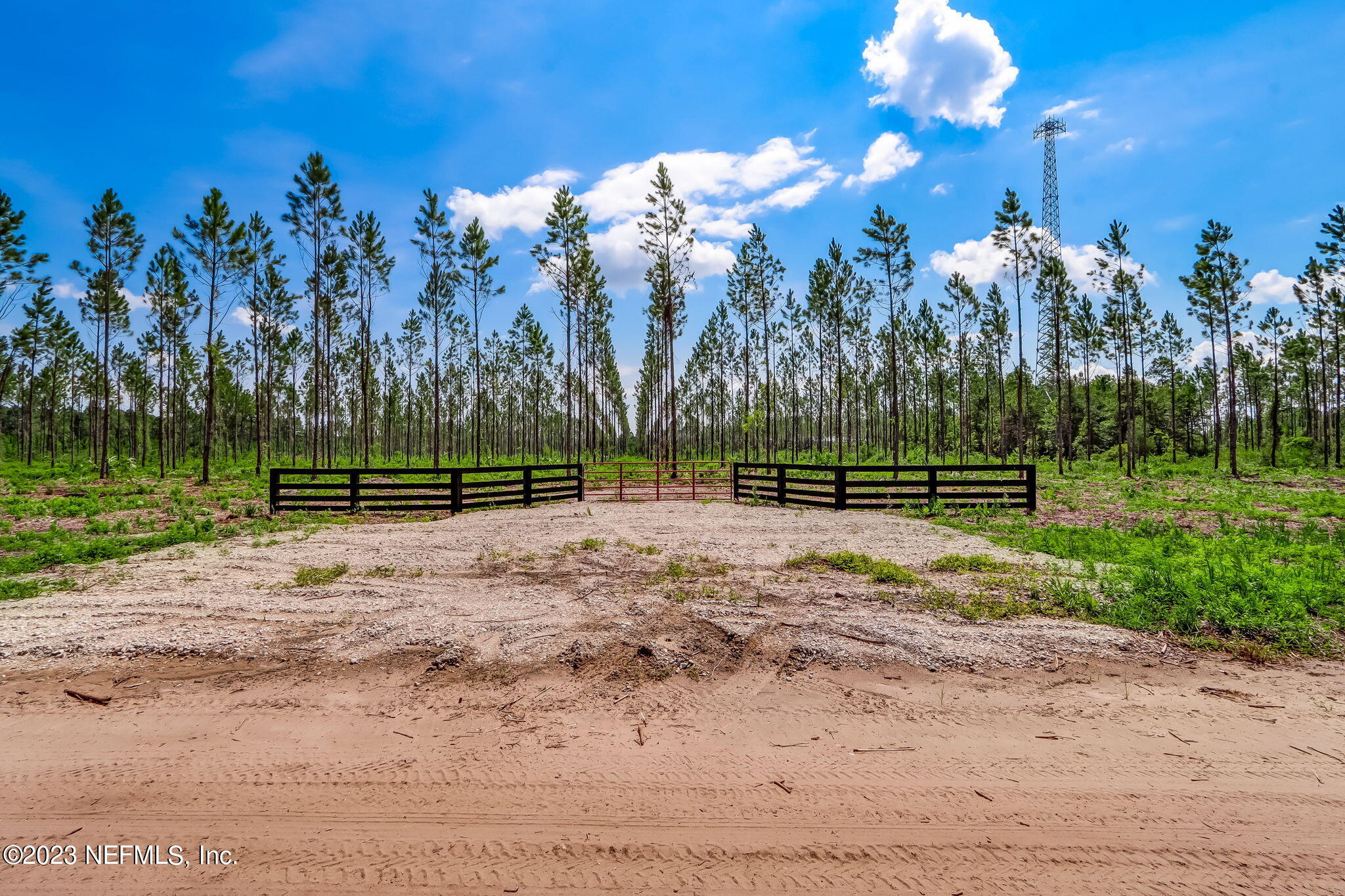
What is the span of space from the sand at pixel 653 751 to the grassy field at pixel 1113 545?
70 cm

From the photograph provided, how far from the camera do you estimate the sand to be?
2.37 metres

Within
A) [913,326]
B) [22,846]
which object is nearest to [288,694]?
[22,846]

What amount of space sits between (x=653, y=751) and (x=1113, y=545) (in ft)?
29.7

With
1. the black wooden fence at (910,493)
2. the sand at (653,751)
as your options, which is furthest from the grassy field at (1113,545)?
the black wooden fence at (910,493)

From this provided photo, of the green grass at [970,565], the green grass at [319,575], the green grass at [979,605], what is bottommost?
the green grass at [979,605]

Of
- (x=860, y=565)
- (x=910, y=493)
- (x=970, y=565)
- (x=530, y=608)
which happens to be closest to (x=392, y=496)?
(x=530, y=608)

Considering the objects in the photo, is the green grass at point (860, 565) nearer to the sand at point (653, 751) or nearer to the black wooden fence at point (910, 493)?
the sand at point (653, 751)

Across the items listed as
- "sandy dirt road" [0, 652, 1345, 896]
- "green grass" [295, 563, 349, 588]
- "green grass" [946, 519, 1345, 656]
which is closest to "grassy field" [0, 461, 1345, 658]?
"green grass" [946, 519, 1345, 656]

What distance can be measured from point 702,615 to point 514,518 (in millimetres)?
8621

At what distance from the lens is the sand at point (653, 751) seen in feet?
7.77

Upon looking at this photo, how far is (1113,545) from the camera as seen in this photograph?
870 cm

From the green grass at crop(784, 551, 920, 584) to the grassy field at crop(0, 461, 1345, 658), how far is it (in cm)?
16

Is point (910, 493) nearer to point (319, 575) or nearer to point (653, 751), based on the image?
point (653, 751)

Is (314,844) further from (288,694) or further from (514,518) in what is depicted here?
(514,518)
